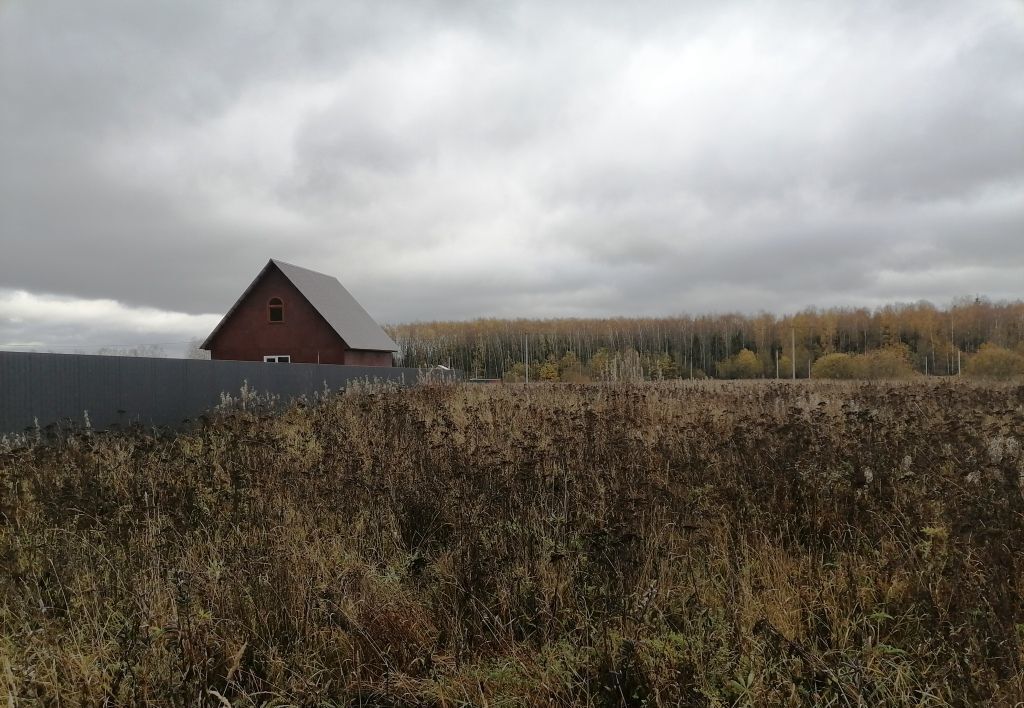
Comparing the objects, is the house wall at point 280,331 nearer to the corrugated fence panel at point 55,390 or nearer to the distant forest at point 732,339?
the corrugated fence panel at point 55,390

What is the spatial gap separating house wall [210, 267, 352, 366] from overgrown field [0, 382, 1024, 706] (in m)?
21.2

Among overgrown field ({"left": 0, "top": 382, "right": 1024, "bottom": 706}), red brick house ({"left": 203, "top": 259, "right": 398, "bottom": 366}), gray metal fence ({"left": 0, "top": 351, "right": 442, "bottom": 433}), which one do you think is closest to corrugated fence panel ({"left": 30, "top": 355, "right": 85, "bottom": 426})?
gray metal fence ({"left": 0, "top": 351, "right": 442, "bottom": 433})

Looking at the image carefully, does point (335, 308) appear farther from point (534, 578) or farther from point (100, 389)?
point (534, 578)

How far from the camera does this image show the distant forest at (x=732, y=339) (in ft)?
240

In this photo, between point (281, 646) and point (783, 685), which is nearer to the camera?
point (783, 685)

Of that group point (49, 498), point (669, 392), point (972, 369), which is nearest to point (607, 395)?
point (669, 392)

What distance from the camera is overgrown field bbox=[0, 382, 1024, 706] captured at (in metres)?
2.71

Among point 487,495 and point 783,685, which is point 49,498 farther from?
point 783,685

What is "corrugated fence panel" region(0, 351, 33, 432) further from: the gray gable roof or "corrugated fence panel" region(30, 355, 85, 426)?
the gray gable roof

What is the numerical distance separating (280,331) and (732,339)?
7155cm

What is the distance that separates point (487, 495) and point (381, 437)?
3.10 metres

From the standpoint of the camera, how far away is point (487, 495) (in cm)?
Result: 490

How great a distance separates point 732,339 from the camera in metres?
86.7

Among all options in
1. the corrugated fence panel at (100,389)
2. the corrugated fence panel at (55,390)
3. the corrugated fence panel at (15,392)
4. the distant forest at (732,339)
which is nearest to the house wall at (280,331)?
the corrugated fence panel at (100,389)
